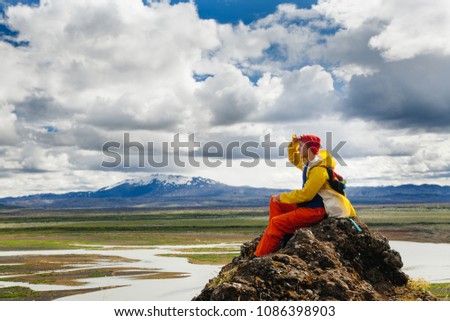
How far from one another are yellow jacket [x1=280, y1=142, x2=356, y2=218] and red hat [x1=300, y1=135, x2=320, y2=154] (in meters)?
0.11

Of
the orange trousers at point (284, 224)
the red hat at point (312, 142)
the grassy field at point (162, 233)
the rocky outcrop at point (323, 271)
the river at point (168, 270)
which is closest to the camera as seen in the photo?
the rocky outcrop at point (323, 271)

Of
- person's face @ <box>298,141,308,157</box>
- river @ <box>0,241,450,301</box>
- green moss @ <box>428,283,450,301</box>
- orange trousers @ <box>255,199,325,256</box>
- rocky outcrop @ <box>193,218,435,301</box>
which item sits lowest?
river @ <box>0,241,450,301</box>

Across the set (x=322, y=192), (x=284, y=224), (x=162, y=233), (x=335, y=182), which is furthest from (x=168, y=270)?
(x=162, y=233)

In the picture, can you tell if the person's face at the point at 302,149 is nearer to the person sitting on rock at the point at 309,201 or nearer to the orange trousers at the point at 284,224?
the person sitting on rock at the point at 309,201

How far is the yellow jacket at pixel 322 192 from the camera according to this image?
7832 millimetres

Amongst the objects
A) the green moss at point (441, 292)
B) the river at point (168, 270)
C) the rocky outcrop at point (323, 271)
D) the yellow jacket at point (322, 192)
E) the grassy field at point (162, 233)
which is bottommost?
the grassy field at point (162, 233)

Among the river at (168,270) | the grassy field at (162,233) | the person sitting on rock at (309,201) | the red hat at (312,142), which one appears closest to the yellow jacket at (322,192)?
the person sitting on rock at (309,201)

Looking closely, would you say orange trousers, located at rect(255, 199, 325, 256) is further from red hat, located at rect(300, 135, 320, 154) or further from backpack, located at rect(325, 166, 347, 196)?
red hat, located at rect(300, 135, 320, 154)

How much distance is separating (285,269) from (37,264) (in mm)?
43218

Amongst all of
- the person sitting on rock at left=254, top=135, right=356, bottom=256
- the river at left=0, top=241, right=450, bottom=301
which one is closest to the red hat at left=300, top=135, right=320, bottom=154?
the person sitting on rock at left=254, top=135, right=356, bottom=256

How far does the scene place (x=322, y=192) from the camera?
26.3 ft

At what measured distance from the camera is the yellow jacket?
7.83 meters

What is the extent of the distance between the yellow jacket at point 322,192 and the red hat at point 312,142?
0.36 ft
